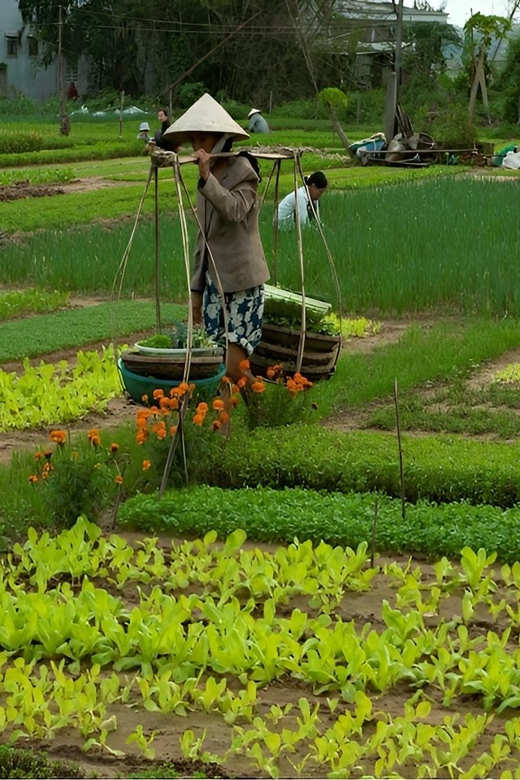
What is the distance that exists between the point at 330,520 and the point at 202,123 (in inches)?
78.3

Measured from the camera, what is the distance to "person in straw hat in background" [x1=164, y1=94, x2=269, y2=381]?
621cm

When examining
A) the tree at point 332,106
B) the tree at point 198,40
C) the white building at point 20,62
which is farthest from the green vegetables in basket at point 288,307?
the white building at point 20,62

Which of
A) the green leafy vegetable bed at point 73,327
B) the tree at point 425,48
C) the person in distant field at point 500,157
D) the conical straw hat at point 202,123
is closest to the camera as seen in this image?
the conical straw hat at point 202,123

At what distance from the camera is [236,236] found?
6535 millimetres

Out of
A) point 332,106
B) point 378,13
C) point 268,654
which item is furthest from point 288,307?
point 378,13

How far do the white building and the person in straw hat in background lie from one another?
41775 mm

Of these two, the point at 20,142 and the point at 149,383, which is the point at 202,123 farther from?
the point at 20,142

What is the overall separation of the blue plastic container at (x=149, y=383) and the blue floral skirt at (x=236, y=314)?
1.32 ft

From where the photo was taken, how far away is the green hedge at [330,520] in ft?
17.3

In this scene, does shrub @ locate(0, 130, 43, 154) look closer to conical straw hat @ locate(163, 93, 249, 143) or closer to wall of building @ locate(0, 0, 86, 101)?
wall of building @ locate(0, 0, 86, 101)

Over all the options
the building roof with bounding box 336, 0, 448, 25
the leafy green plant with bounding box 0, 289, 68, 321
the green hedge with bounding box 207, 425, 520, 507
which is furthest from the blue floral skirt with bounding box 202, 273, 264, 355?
the building roof with bounding box 336, 0, 448, 25

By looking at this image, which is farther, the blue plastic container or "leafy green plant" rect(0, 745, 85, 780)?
the blue plastic container

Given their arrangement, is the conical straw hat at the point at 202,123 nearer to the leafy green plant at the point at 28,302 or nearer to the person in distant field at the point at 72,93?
the leafy green plant at the point at 28,302

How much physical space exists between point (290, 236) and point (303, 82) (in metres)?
32.1
